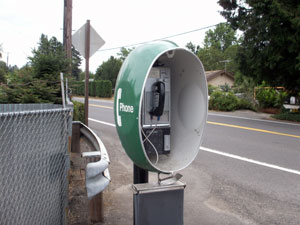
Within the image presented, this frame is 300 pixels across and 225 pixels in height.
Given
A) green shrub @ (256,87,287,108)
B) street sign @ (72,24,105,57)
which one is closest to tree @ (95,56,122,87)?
green shrub @ (256,87,287,108)

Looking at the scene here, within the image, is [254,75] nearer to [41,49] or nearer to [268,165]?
[268,165]

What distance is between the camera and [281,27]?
11.9 m

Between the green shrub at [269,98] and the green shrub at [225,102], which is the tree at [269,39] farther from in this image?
the green shrub at [225,102]

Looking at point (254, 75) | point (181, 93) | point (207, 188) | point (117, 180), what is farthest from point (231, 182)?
point (254, 75)

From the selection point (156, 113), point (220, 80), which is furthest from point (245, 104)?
point (220, 80)

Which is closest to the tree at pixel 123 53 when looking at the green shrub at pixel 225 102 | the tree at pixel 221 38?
the tree at pixel 221 38

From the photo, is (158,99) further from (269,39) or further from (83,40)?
(269,39)

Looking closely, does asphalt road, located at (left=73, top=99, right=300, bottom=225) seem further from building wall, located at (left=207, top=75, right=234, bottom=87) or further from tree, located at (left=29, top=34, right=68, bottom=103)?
building wall, located at (left=207, top=75, right=234, bottom=87)

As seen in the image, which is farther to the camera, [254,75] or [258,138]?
[254,75]

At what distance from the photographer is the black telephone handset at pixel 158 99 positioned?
261cm

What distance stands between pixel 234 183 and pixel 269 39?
930cm

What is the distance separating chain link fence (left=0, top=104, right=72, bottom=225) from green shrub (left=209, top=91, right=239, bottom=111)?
15521 mm

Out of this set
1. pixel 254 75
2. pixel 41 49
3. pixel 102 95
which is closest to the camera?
pixel 41 49

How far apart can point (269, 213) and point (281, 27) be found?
1001 centimetres
